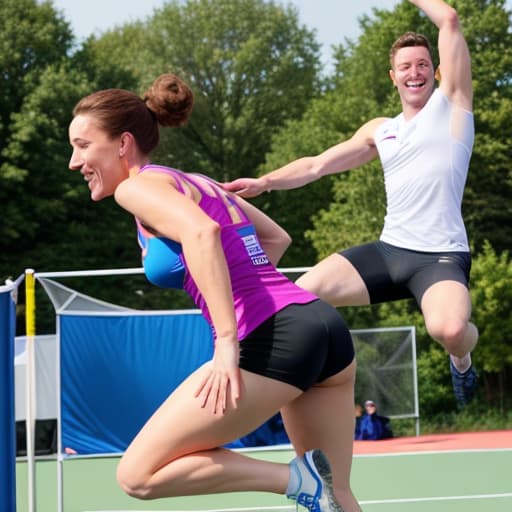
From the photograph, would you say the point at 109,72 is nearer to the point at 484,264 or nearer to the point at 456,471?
the point at 484,264

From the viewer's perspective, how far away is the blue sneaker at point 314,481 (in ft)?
12.7

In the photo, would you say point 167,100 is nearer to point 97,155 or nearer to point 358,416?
point 97,155

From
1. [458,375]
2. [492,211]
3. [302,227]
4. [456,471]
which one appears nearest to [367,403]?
[456,471]

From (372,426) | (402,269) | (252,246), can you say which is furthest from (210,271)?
(372,426)

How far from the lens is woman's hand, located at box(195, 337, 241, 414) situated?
138 inches

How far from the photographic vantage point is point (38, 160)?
31406 mm

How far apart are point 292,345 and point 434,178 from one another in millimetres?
2035

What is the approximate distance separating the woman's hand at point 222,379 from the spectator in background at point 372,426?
48.6 feet

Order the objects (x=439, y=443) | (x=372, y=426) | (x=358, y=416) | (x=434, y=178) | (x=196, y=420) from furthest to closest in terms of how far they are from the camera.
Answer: (x=439, y=443) → (x=358, y=416) → (x=372, y=426) → (x=434, y=178) → (x=196, y=420)

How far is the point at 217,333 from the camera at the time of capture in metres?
3.52

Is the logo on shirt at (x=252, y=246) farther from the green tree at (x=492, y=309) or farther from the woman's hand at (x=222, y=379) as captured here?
the green tree at (x=492, y=309)

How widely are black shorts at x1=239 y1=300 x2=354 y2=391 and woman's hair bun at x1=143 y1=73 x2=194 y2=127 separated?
2.77ft

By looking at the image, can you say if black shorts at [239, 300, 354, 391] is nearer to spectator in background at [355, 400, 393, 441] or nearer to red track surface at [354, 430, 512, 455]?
red track surface at [354, 430, 512, 455]

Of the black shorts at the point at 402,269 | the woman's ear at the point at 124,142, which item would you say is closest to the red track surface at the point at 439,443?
the black shorts at the point at 402,269
